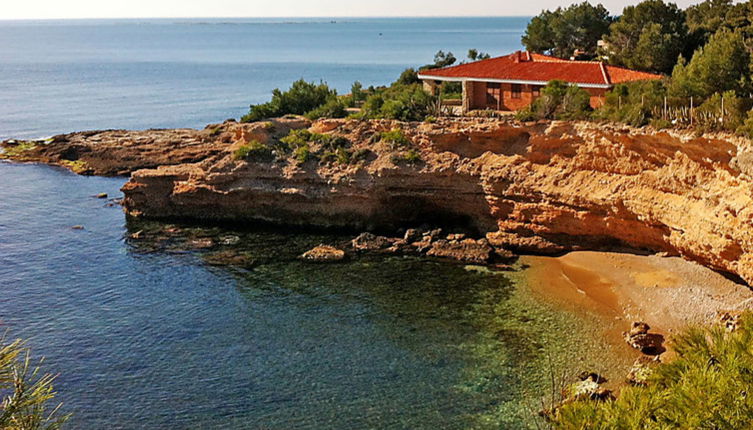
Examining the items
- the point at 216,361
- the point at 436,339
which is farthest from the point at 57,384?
the point at 436,339

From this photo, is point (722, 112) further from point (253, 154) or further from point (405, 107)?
point (253, 154)

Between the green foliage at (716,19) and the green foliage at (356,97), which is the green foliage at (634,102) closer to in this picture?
the green foliage at (716,19)

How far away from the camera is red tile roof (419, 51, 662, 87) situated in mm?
42500

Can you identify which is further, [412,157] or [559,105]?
[412,157]

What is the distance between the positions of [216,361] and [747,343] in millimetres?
17883

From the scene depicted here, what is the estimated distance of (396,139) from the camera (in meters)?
40.6

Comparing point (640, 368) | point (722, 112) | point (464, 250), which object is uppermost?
point (722, 112)

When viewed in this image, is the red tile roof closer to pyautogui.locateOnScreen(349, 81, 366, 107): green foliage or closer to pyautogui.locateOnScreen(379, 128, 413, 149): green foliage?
pyautogui.locateOnScreen(349, 81, 366, 107): green foliage

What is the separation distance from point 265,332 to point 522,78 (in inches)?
971

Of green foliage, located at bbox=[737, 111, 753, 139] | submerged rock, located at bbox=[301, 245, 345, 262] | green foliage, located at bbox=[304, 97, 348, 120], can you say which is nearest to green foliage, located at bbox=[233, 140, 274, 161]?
green foliage, located at bbox=[304, 97, 348, 120]

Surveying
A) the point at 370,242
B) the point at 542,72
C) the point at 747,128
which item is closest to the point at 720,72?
the point at 747,128

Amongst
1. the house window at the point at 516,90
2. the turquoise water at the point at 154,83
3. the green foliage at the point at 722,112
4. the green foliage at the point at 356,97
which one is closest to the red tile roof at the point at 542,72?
the house window at the point at 516,90

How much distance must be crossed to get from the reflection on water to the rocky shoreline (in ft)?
8.95

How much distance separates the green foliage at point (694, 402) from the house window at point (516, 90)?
30072 mm
